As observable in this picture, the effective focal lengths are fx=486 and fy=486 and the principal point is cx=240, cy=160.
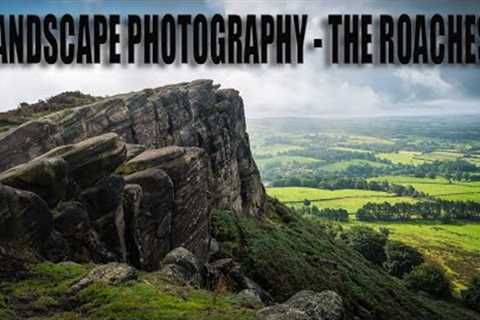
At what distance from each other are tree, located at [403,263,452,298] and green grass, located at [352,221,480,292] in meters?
15.8

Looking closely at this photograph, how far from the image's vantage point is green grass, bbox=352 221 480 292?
141 m

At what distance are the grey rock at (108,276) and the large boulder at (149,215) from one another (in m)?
8.38

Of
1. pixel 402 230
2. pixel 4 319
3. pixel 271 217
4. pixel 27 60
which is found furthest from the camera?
pixel 402 230

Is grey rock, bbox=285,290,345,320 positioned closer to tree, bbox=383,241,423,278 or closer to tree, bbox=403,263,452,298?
tree, bbox=403,263,452,298

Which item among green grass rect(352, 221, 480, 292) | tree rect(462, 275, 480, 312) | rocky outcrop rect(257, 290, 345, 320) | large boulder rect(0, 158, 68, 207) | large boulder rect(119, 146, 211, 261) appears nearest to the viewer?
rocky outcrop rect(257, 290, 345, 320)

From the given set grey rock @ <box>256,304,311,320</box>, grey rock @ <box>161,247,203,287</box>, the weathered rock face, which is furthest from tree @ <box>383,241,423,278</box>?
grey rock @ <box>256,304,311,320</box>

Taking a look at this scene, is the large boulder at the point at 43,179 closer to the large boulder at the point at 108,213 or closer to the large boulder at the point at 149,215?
the large boulder at the point at 108,213

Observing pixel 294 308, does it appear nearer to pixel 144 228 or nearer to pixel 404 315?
pixel 144 228

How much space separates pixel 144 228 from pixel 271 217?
60.2m

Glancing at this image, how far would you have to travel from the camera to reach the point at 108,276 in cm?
2347

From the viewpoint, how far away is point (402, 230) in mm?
182625

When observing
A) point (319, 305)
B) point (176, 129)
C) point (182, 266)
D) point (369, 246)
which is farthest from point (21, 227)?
point (369, 246)

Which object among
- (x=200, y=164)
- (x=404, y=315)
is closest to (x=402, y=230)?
(x=404, y=315)

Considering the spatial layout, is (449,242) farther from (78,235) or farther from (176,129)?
(78,235)
